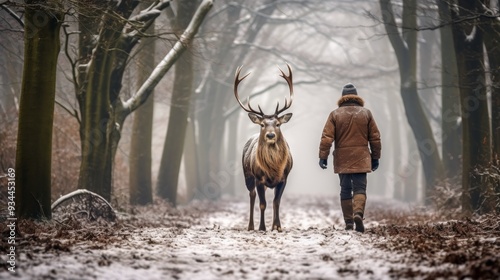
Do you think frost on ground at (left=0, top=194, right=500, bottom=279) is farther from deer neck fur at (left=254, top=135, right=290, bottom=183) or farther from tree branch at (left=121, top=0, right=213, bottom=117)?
tree branch at (left=121, top=0, right=213, bottom=117)

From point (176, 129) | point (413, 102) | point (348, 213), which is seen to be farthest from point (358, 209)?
point (176, 129)

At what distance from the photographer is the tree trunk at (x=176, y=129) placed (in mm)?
20984

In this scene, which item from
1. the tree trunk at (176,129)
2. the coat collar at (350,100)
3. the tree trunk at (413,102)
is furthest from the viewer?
the tree trunk at (176,129)

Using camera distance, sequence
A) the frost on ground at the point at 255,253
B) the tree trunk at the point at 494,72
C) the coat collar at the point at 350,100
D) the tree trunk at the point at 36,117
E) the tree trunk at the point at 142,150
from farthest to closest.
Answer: the tree trunk at the point at 142,150 < the tree trunk at the point at 494,72 < the coat collar at the point at 350,100 < the tree trunk at the point at 36,117 < the frost on ground at the point at 255,253

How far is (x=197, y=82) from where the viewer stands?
1146 inches

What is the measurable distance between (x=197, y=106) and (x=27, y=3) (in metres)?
19.9

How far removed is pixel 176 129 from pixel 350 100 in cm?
1123

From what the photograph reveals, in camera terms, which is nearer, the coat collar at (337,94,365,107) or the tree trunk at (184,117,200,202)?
the coat collar at (337,94,365,107)

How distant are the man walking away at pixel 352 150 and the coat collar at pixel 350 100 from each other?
0.06 feet

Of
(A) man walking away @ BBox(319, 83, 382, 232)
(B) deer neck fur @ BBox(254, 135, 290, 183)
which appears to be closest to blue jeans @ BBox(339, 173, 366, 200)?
(A) man walking away @ BBox(319, 83, 382, 232)

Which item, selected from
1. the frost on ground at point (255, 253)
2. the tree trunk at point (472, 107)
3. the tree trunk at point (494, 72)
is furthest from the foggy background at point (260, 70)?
the frost on ground at point (255, 253)

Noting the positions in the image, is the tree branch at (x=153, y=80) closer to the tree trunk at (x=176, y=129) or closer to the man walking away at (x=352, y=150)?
the man walking away at (x=352, y=150)

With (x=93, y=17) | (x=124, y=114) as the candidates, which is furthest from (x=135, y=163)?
(x=93, y=17)

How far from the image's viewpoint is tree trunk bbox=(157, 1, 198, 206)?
2098cm
